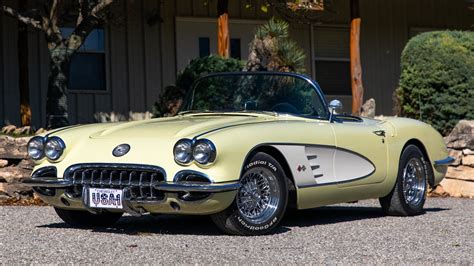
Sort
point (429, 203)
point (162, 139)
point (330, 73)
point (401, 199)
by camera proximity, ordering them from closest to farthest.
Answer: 1. point (162, 139)
2. point (401, 199)
3. point (429, 203)
4. point (330, 73)

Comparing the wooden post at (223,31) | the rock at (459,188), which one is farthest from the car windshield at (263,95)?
the wooden post at (223,31)

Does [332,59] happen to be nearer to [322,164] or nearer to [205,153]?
[322,164]

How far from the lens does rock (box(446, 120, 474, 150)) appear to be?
1272cm

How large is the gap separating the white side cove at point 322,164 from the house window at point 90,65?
8629 millimetres

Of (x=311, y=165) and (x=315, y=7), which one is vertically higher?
(x=315, y=7)

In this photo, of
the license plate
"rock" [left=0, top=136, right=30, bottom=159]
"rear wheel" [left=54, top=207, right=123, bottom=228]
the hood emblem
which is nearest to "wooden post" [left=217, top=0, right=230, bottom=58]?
"rock" [left=0, top=136, right=30, bottom=159]

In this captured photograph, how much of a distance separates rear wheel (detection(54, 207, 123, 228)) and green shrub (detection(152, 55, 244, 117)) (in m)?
5.10

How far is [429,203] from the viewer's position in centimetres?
1146

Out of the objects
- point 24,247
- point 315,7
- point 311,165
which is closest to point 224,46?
point 315,7

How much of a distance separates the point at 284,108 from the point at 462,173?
16.4 feet

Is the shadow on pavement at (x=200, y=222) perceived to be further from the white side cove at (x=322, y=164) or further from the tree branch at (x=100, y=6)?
the tree branch at (x=100, y=6)

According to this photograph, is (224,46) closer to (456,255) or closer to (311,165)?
(311,165)

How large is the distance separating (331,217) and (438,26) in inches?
463

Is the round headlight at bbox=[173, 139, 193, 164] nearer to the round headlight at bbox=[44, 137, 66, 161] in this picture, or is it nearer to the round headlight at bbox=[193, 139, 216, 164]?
the round headlight at bbox=[193, 139, 216, 164]
